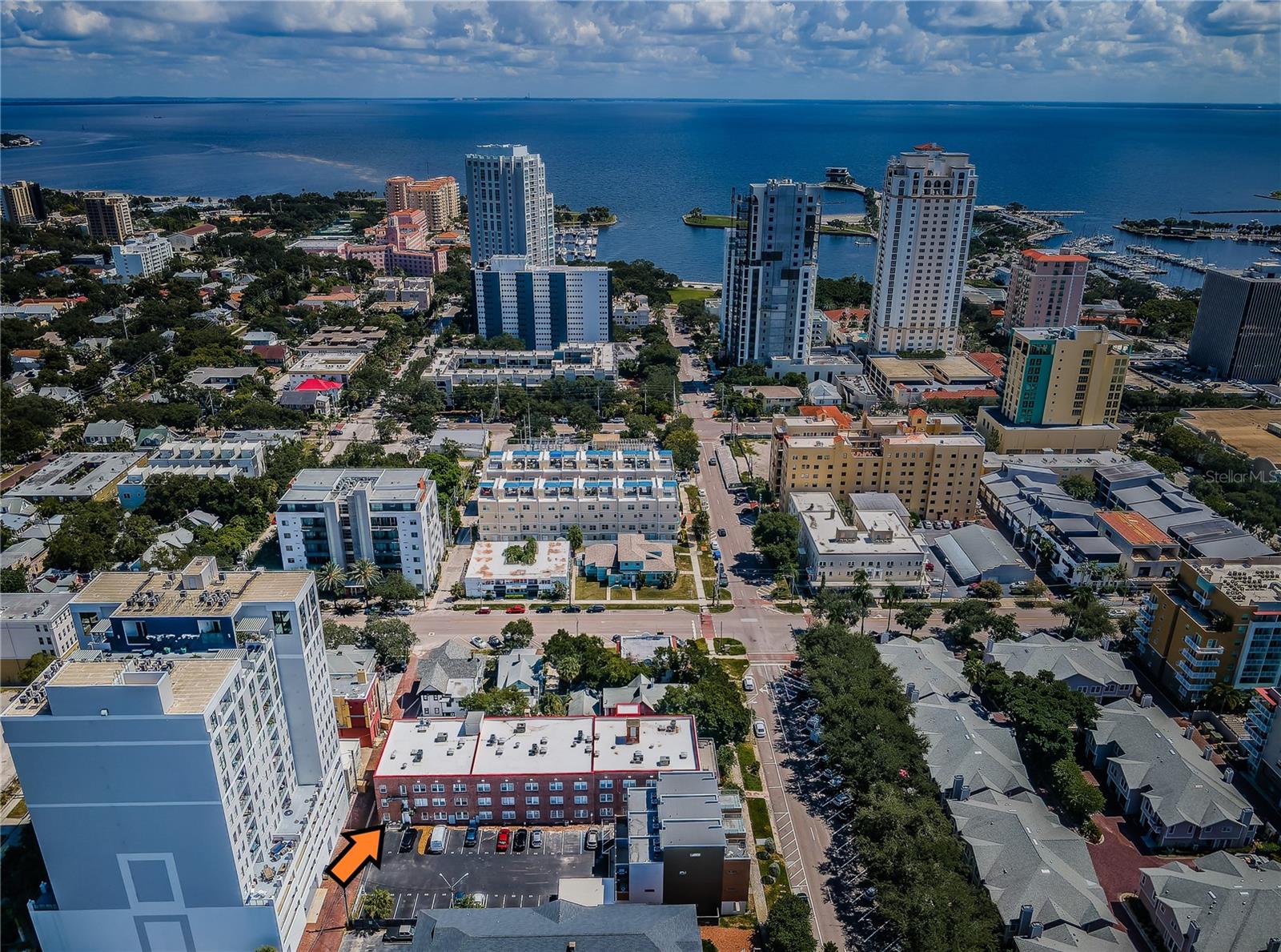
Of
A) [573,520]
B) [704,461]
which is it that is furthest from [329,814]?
[704,461]

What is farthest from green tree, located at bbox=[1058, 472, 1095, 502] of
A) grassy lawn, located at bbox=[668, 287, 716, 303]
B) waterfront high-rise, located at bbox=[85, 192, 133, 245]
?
waterfront high-rise, located at bbox=[85, 192, 133, 245]

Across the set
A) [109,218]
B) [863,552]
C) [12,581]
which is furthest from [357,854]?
[109,218]

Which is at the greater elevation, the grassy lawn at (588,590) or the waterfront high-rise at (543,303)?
the waterfront high-rise at (543,303)

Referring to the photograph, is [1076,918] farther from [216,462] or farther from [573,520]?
[216,462]

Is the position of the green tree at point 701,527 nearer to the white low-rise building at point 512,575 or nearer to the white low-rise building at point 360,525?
the white low-rise building at point 512,575

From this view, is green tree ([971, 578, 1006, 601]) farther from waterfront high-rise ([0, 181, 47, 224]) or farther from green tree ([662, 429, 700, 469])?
waterfront high-rise ([0, 181, 47, 224])

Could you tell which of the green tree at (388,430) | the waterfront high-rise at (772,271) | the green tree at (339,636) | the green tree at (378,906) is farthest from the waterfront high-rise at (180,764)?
the waterfront high-rise at (772,271)
